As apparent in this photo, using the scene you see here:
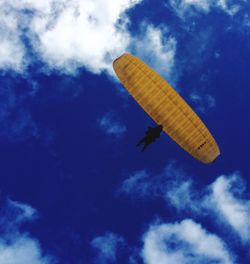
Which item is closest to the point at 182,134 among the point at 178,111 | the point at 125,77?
the point at 178,111

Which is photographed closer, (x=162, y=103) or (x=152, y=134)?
(x=162, y=103)

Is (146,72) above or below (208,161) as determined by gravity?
above

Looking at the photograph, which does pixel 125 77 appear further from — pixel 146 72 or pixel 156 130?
pixel 156 130

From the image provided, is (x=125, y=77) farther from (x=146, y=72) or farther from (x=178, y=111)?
(x=178, y=111)

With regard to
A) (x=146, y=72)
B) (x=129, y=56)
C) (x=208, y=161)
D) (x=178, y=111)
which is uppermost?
(x=129, y=56)

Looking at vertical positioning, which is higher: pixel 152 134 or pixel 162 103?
pixel 162 103

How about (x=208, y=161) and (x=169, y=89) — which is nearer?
(x=169, y=89)

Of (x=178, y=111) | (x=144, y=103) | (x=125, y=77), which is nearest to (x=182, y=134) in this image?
(x=178, y=111)
